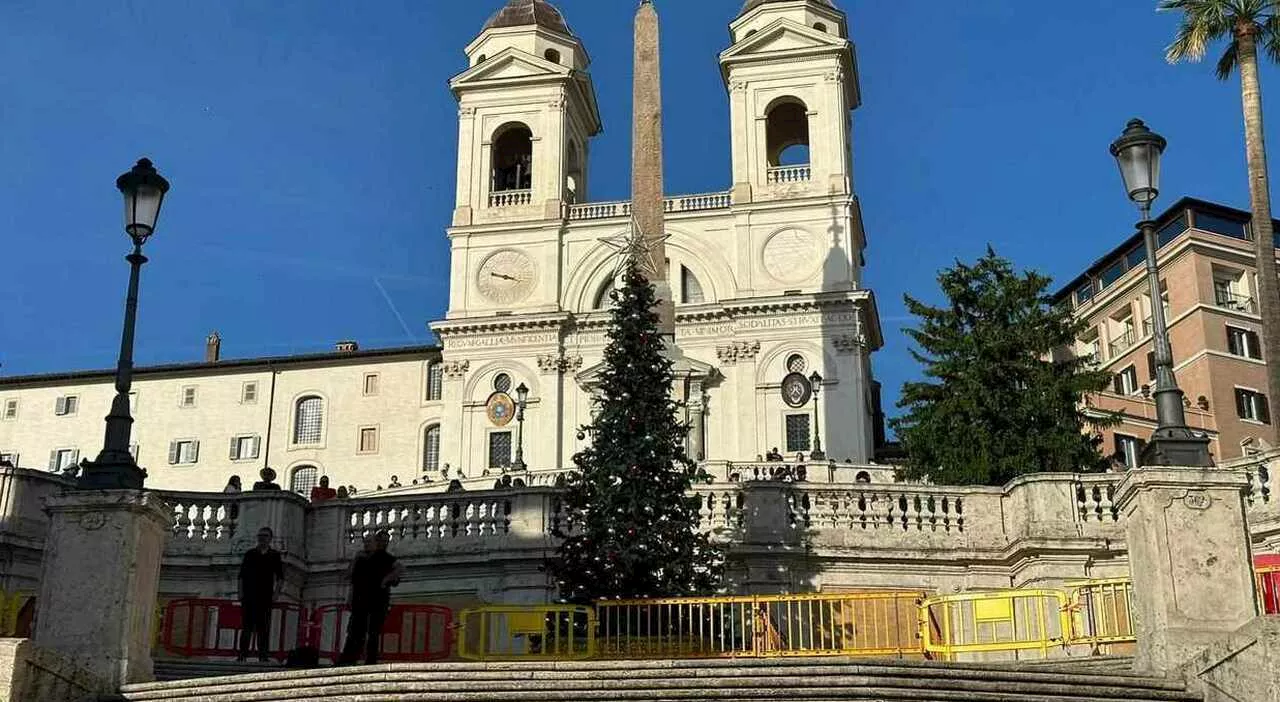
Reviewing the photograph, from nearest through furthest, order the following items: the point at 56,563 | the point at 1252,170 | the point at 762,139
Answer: the point at 56,563
the point at 1252,170
the point at 762,139

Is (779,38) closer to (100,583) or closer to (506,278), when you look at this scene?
(506,278)

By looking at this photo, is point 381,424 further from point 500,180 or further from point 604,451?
point 604,451

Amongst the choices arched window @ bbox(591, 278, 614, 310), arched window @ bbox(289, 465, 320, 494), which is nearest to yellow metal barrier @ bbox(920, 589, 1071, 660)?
arched window @ bbox(591, 278, 614, 310)

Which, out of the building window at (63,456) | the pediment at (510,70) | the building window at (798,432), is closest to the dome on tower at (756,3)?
the pediment at (510,70)

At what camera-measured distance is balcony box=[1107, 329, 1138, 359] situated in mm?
73000

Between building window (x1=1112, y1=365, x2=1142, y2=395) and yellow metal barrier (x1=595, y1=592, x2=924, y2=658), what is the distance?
185 feet

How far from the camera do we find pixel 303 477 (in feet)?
236

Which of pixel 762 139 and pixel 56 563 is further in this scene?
pixel 762 139

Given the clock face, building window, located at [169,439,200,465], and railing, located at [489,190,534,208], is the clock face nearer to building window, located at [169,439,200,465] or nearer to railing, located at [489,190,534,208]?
railing, located at [489,190,534,208]

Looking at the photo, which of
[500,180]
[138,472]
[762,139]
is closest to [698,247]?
[762,139]

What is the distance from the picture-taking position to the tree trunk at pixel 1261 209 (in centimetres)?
3291

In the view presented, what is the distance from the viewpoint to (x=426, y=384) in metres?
71.8

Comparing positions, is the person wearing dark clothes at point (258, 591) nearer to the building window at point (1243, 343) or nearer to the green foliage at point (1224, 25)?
the green foliage at point (1224, 25)

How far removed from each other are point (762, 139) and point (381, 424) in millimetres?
20594
